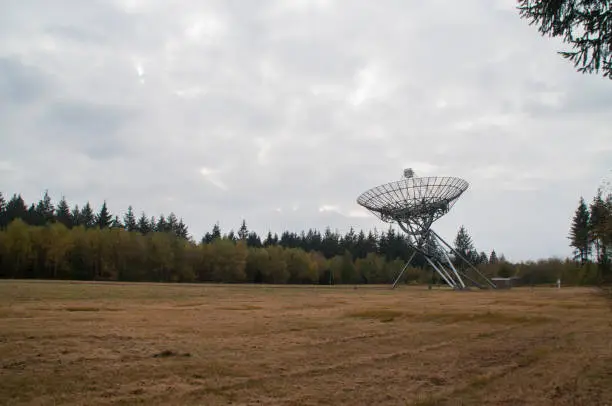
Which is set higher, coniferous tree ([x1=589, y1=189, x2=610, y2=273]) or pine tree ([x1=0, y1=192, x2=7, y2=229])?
pine tree ([x1=0, y1=192, x2=7, y2=229])

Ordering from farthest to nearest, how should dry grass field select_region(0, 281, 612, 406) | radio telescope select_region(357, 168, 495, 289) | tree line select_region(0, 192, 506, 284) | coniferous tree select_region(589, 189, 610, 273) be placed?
tree line select_region(0, 192, 506, 284), radio telescope select_region(357, 168, 495, 289), coniferous tree select_region(589, 189, 610, 273), dry grass field select_region(0, 281, 612, 406)

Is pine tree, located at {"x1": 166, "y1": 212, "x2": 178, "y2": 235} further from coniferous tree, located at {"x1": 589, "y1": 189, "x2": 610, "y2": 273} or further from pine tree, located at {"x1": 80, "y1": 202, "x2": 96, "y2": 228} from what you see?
coniferous tree, located at {"x1": 589, "y1": 189, "x2": 610, "y2": 273}

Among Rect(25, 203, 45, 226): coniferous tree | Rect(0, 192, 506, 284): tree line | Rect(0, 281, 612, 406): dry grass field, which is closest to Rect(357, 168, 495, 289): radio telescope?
Rect(0, 192, 506, 284): tree line

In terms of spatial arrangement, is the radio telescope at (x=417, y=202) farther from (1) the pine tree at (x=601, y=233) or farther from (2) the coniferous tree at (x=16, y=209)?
(2) the coniferous tree at (x=16, y=209)

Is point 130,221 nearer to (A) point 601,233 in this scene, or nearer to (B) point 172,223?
(B) point 172,223

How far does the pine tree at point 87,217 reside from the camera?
415ft

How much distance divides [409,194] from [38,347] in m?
54.7

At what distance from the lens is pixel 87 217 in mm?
128125

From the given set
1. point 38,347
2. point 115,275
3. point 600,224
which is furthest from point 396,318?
point 115,275

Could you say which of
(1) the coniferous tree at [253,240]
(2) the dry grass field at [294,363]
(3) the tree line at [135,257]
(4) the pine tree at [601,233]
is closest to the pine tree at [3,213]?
(3) the tree line at [135,257]

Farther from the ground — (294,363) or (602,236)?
(602,236)

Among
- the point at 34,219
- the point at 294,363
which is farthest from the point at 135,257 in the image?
the point at 294,363

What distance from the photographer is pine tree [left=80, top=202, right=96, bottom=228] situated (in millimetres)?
126500

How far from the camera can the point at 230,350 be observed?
12.9 m
